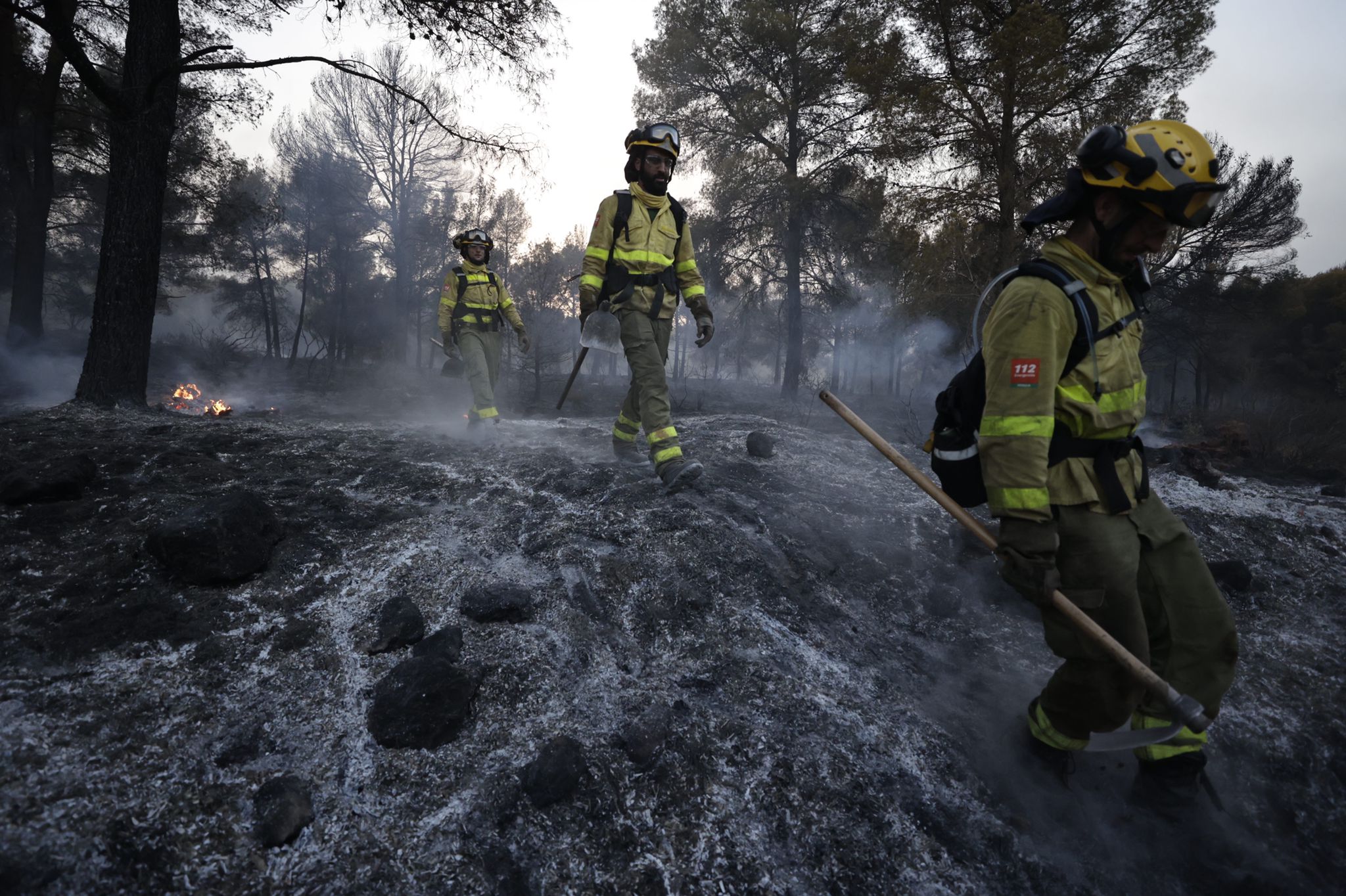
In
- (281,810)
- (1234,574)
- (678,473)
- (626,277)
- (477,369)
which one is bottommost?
(281,810)

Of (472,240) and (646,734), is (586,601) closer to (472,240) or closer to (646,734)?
(646,734)

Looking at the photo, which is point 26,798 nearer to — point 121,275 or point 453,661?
point 453,661

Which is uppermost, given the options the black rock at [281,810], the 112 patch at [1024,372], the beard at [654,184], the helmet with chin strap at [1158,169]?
the beard at [654,184]

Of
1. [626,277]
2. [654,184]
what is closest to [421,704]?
[626,277]

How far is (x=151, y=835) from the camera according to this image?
1.59 metres

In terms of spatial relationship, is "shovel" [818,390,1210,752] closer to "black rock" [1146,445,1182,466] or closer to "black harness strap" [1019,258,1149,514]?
"black harness strap" [1019,258,1149,514]

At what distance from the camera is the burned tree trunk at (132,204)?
5457mm

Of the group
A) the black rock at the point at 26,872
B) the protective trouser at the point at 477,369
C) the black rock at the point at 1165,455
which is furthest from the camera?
the black rock at the point at 1165,455

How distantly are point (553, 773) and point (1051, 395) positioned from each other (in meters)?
1.96

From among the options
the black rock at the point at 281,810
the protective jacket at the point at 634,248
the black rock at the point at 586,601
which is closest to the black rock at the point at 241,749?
the black rock at the point at 281,810

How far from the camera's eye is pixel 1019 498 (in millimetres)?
1817

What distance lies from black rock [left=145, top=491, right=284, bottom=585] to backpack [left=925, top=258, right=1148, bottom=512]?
2984 millimetres

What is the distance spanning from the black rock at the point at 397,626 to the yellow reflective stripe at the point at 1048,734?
2486mm

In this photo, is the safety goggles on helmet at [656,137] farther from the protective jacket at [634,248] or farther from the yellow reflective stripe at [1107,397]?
the yellow reflective stripe at [1107,397]
